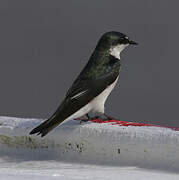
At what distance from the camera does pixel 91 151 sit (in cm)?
341

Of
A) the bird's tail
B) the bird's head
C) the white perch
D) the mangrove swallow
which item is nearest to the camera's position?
the white perch

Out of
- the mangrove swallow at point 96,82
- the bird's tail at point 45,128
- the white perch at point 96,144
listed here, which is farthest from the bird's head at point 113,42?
the bird's tail at point 45,128

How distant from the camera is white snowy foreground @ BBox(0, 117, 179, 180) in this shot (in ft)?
9.86

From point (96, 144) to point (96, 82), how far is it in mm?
706

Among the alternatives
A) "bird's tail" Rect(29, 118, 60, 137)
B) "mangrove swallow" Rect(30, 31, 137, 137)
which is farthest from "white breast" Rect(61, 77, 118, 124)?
"bird's tail" Rect(29, 118, 60, 137)

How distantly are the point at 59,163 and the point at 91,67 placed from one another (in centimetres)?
92

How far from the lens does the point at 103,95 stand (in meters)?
4.07

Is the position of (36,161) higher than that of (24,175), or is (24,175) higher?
(24,175)

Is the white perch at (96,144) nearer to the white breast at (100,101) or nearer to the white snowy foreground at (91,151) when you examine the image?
the white snowy foreground at (91,151)

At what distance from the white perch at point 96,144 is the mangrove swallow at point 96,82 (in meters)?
0.09

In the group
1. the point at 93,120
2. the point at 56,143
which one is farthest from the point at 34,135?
the point at 93,120

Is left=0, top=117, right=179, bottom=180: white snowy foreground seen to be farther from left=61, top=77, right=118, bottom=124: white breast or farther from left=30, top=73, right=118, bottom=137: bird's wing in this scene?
left=61, top=77, right=118, bottom=124: white breast

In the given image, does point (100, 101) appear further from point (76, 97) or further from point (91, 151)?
point (91, 151)

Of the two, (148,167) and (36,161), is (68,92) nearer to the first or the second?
(36,161)
